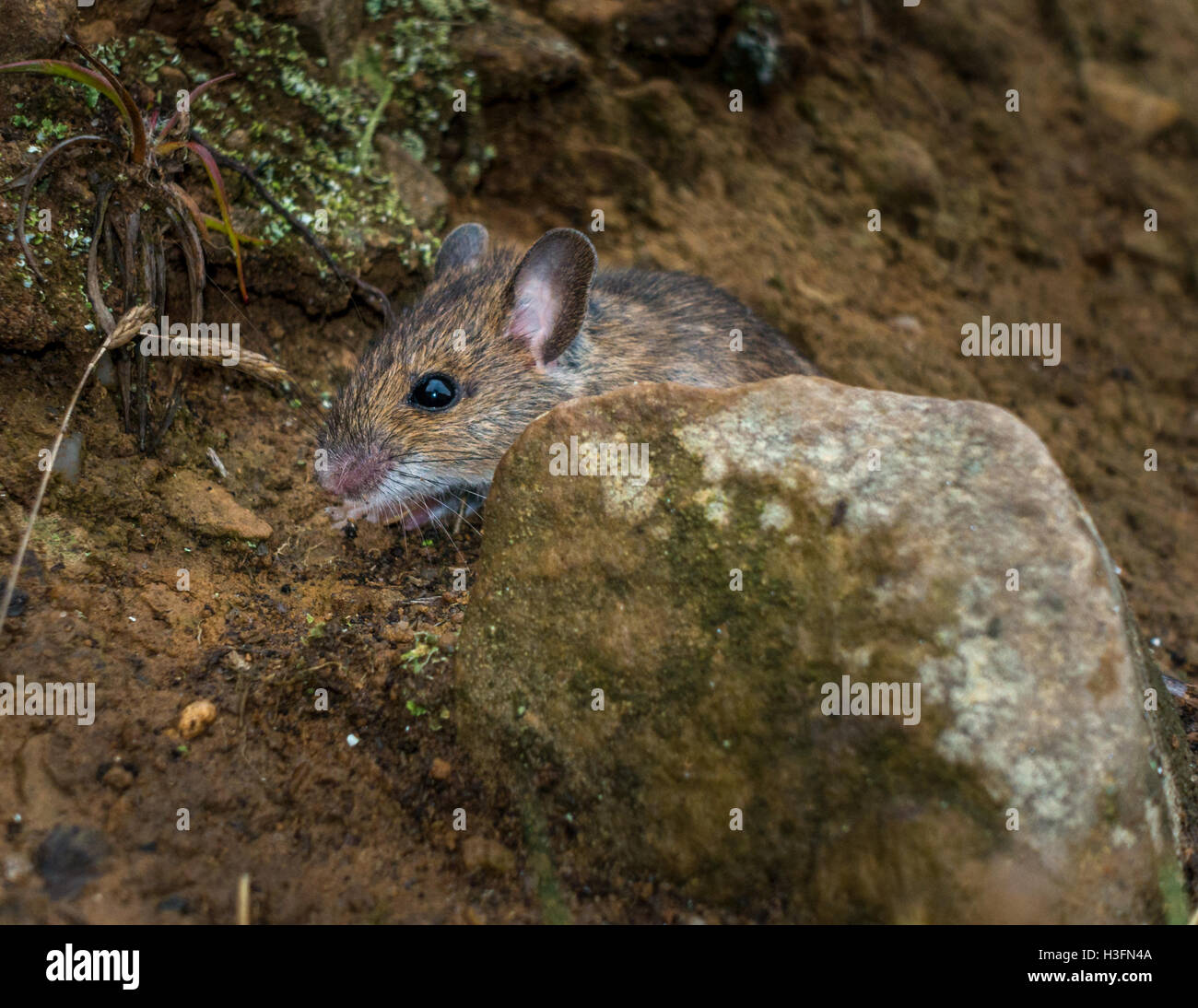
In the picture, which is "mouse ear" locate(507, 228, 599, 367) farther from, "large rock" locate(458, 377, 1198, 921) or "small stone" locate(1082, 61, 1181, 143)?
"small stone" locate(1082, 61, 1181, 143)

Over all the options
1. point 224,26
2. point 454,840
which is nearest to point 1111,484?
point 454,840

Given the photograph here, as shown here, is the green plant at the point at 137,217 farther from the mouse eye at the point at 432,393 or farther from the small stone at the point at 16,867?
the small stone at the point at 16,867

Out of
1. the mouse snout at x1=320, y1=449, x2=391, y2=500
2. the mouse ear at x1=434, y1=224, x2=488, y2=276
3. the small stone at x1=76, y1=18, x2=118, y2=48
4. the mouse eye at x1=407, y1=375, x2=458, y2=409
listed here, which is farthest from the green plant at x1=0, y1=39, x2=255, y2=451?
the mouse ear at x1=434, y1=224, x2=488, y2=276

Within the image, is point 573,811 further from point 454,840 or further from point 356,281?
point 356,281

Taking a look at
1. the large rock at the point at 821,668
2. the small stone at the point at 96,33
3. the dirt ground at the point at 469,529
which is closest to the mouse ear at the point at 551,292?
the dirt ground at the point at 469,529

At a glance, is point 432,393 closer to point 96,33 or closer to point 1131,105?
point 96,33

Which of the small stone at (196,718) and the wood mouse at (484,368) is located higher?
the wood mouse at (484,368)

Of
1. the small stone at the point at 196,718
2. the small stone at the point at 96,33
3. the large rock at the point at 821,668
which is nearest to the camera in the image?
→ the large rock at the point at 821,668

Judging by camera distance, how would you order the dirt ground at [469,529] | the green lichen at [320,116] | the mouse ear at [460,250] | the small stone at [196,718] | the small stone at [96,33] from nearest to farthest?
1. the dirt ground at [469,529]
2. the small stone at [196,718]
3. the small stone at [96,33]
4. the green lichen at [320,116]
5. the mouse ear at [460,250]
